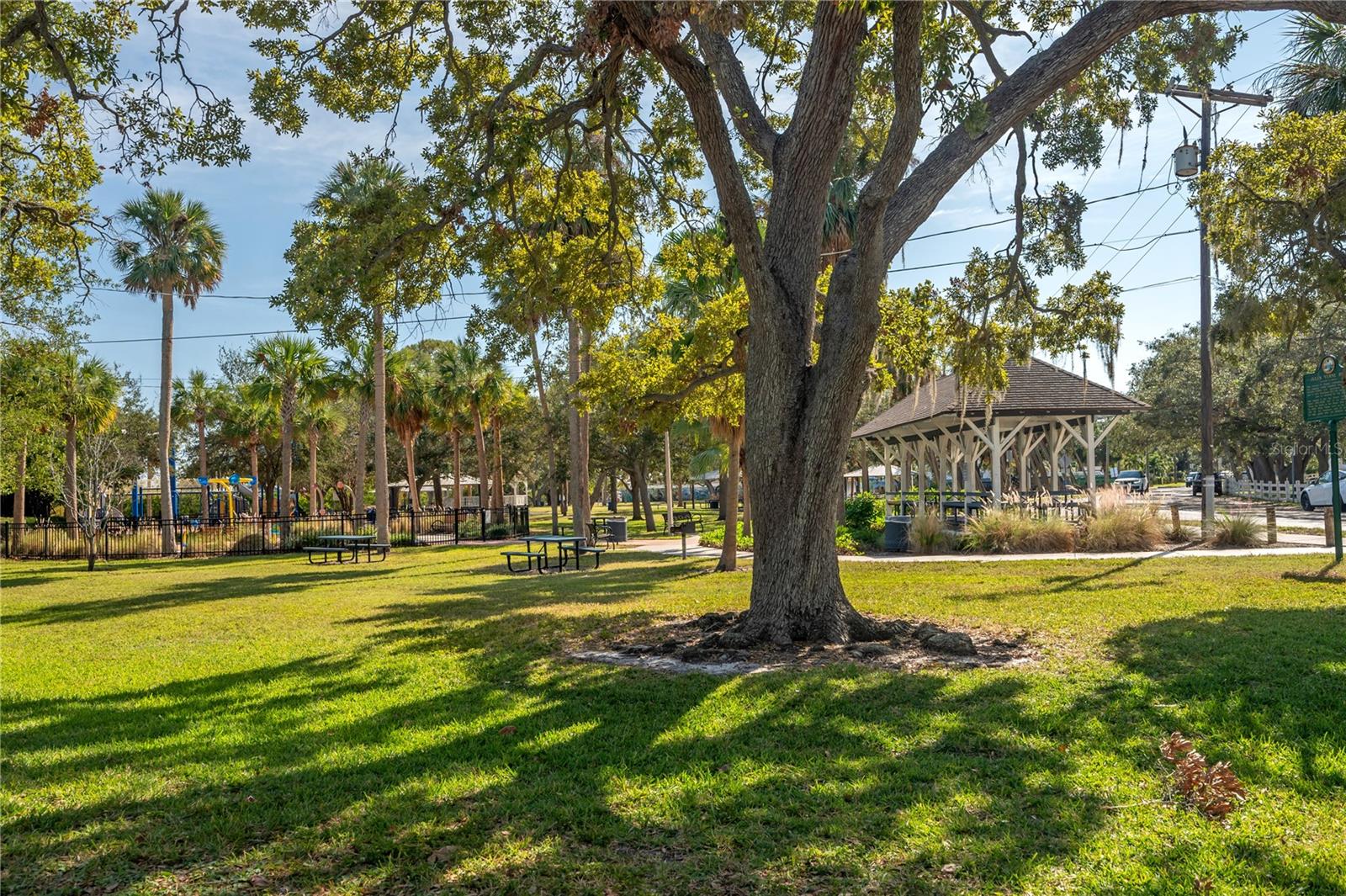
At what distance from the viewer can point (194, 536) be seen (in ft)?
89.9

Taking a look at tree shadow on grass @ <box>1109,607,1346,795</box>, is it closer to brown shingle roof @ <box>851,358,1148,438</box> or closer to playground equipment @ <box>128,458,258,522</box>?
brown shingle roof @ <box>851,358,1148,438</box>

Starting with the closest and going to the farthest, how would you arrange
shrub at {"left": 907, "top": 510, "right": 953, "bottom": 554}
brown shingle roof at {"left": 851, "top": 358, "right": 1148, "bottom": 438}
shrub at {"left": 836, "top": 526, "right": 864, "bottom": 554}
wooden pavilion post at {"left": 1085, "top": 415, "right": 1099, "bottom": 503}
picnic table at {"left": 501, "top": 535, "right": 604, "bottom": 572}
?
picnic table at {"left": 501, "top": 535, "right": 604, "bottom": 572}, shrub at {"left": 907, "top": 510, "right": 953, "bottom": 554}, wooden pavilion post at {"left": 1085, "top": 415, "right": 1099, "bottom": 503}, shrub at {"left": 836, "top": 526, "right": 864, "bottom": 554}, brown shingle roof at {"left": 851, "top": 358, "right": 1148, "bottom": 438}

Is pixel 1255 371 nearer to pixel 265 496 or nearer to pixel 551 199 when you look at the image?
pixel 551 199

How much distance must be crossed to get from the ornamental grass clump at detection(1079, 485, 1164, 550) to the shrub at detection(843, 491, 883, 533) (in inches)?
242

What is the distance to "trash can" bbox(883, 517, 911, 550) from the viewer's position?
65.6ft

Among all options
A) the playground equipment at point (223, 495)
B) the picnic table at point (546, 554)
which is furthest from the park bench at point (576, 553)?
the playground equipment at point (223, 495)

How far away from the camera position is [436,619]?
11.2 m

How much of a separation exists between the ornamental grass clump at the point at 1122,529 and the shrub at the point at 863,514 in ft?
20.2

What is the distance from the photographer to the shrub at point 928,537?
19.2 meters

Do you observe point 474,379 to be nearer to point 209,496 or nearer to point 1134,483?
point 209,496

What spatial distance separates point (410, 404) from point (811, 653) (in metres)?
31.5

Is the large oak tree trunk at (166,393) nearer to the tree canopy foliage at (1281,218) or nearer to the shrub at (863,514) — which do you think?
the shrub at (863,514)

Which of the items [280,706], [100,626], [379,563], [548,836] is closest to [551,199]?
[280,706]

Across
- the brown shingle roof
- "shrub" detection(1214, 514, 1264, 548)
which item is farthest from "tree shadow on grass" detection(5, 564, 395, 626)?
"shrub" detection(1214, 514, 1264, 548)
